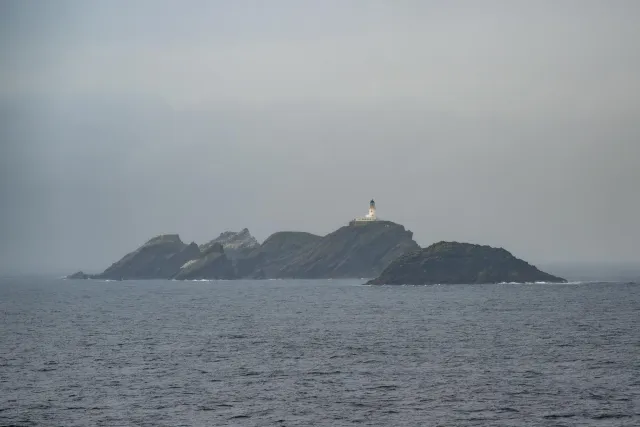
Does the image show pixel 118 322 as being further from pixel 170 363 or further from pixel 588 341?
pixel 588 341

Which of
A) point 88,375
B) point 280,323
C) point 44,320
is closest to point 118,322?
point 44,320

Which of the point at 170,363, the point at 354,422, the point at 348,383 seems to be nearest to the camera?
the point at 354,422

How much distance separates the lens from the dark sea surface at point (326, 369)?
57.0m

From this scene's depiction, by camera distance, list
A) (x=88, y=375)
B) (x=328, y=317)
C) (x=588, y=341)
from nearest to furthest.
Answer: (x=88, y=375) → (x=588, y=341) → (x=328, y=317)

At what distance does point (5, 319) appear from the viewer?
14438cm

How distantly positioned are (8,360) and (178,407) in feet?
106

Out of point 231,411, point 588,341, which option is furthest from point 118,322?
point 231,411

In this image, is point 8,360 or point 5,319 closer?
point 8,360

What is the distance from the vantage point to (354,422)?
54.6 metres

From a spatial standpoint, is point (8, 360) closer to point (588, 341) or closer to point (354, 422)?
point (354, 422)

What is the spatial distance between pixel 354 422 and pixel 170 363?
3109 cm

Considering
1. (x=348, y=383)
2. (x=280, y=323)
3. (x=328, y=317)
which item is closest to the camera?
(x=348, y=383)

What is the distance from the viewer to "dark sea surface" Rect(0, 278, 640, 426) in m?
57.0

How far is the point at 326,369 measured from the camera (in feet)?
252
